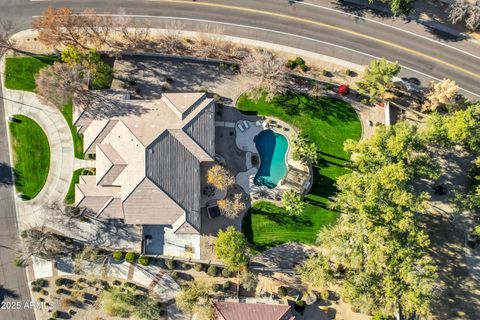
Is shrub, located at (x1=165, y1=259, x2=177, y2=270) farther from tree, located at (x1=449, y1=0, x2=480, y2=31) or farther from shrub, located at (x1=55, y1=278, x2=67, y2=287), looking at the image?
tree, located at (x1=449, y1=0, x2=480, y2=31)

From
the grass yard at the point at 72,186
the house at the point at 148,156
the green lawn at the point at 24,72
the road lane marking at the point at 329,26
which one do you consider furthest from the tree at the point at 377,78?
→ the green lawn at the point at 24,72

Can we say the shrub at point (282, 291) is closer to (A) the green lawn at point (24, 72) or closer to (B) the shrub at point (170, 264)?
(B) the shrub at point (170, 264)

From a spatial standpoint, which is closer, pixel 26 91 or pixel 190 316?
pixel 190 316

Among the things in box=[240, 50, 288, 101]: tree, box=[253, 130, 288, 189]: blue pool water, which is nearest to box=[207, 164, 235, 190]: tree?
box=[253, 130, 288, 189]: blue pool water

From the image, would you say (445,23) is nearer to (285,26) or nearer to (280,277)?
(285,26)

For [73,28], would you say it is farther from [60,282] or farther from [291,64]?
[60,282]

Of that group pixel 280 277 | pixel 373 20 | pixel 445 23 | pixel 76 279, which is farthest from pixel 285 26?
pixel 76 279

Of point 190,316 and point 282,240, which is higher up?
point 282,240
